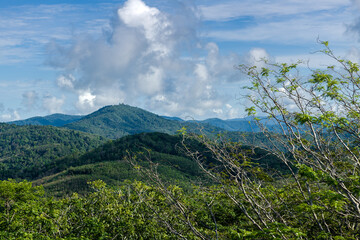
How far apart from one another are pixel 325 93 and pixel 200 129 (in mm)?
4414

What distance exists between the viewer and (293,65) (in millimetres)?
9305

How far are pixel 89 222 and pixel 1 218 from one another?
264 inches

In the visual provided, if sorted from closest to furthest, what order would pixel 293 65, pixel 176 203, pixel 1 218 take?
pixel 176 203, pixel 293 65, pixel 1 218

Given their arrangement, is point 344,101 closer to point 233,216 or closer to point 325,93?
point 325,93

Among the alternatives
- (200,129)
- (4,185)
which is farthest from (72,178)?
(200,129)

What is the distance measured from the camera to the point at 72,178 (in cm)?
19438

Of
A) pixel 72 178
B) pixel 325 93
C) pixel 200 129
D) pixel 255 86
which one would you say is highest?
pixel 255 86

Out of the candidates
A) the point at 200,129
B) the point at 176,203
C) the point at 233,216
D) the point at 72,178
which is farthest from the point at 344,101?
the point at 72,178

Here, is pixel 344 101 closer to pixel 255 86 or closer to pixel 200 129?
pixel 255 86

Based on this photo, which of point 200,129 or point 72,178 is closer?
point 200,129

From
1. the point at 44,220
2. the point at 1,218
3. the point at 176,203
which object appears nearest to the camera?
the point at 176,203

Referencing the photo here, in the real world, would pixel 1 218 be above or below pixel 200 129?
below

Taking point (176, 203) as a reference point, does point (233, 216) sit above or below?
below

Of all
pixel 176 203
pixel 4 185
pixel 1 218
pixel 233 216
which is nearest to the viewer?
pixel 176 203
